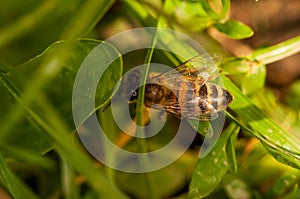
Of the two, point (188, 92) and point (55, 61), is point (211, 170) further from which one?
point (55, 61)

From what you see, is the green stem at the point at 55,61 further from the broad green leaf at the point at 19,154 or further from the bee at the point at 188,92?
the bee at the point at 188,92

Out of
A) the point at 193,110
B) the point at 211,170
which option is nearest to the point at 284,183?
the point at 211,170

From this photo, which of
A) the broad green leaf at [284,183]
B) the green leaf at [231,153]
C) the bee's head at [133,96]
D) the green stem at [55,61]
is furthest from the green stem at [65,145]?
the broad green leaf at [284,183]

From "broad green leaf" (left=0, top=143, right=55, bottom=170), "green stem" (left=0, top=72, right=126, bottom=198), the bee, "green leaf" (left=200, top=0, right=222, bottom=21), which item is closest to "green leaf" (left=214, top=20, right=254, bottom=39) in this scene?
"green leaf" (left=200, top=0, right=222, bottom=21)

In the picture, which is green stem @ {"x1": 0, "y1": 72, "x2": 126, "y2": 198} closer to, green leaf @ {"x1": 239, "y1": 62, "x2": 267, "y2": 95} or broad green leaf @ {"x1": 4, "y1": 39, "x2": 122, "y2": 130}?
broad green leaf @ {"x1": 4, "y1": 39, "x2": 122, "y2": 130}

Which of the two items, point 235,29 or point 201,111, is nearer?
point 201,111

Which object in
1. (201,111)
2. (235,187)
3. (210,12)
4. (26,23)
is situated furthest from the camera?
(26,23)

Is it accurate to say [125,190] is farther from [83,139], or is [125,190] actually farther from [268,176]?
[268,176]
